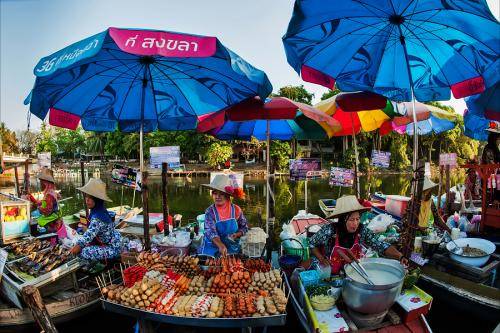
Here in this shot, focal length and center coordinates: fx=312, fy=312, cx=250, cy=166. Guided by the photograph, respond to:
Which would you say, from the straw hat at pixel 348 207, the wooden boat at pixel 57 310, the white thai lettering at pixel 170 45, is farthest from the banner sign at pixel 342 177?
the white thai lettering at pixel 170 45

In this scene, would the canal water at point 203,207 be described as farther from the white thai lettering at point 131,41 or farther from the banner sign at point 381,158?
the white thai lettering at point 131,41

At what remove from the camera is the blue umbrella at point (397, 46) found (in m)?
3.71

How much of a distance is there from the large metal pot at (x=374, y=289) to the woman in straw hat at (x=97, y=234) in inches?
140

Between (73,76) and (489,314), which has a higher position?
(73,76)

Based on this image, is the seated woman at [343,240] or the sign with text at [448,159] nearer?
the seated woman at [343,240]

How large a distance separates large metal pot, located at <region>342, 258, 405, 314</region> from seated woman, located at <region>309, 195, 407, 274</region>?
2.03 ft

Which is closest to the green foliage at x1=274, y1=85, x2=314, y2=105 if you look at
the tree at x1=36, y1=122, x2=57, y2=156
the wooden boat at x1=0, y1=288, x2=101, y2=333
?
the wooden boat at x1=0, y1=288, x2=101, y2=333

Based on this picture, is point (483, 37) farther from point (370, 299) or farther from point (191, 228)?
point (191, 228)

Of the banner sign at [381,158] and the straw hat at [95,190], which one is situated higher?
the banner sign at [381,158]

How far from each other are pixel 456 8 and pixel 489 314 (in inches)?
162

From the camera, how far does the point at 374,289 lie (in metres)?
3.19

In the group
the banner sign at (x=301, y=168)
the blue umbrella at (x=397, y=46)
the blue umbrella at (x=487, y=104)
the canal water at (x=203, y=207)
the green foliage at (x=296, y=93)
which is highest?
the green foliage at (x=296, y=93)

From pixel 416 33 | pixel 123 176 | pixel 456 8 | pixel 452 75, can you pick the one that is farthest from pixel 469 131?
pixel 123 176

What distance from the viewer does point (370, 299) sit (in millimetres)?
3252
